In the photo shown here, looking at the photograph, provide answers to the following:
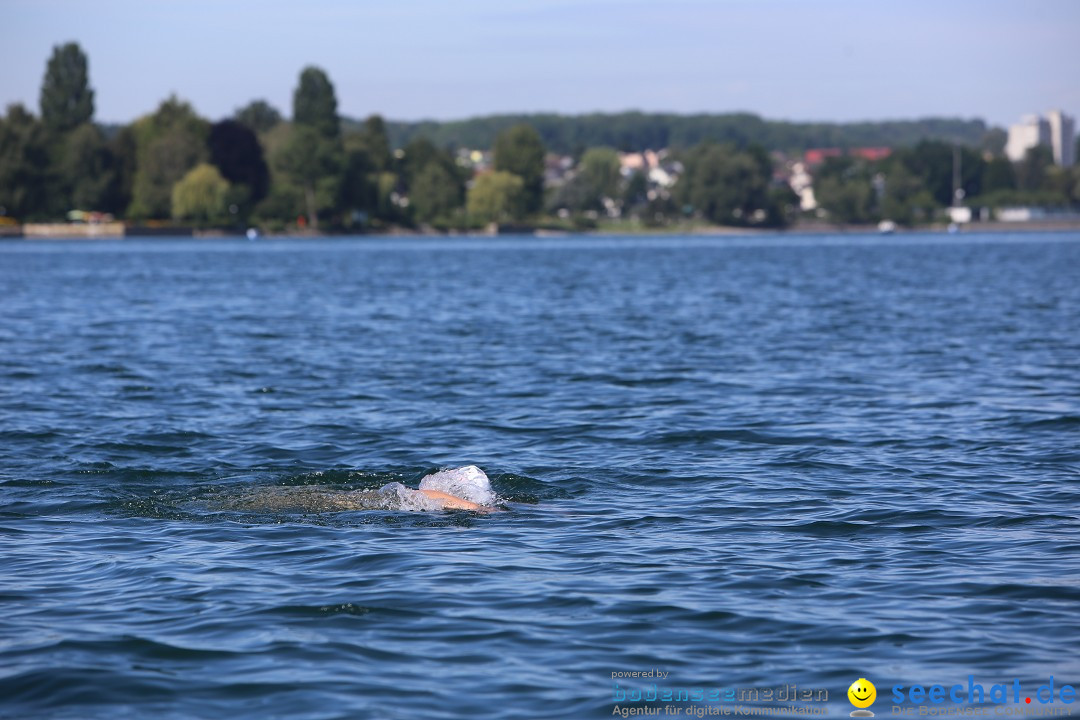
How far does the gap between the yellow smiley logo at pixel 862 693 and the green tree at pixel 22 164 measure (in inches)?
6215

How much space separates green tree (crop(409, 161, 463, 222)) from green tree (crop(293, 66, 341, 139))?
14.6 m

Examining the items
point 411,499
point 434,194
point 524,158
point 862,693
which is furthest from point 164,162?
point 862,693

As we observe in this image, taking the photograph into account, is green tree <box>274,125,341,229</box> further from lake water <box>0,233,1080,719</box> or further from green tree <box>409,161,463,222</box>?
lake water <box>0,233,1080,719</box>

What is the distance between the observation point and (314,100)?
176 metres

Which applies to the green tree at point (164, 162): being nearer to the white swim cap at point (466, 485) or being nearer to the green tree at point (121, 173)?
the green tree at point (121, 173)

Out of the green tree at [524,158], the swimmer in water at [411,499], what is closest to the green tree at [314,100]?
the green tree at [524,158]

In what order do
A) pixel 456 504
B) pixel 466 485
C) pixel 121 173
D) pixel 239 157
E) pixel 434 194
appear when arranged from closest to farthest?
pixel 456 504 < pixel 466 485 < pixel 239 157 < pixel 121 173 < pixel 434 194

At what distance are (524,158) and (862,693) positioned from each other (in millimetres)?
181722

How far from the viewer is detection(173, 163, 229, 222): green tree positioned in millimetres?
151500

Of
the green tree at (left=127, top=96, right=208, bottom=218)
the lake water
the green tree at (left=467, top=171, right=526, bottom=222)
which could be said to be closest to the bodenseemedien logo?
the lake water

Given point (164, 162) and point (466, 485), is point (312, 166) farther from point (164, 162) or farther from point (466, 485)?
point (466, 485)

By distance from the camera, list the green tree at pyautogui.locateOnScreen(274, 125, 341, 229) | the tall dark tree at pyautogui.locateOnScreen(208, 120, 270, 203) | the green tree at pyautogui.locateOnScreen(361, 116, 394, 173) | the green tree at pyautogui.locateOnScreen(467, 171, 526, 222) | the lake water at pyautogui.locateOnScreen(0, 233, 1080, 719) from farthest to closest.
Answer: the green tree at pyautogui.locateOnScreen(361, 116, 394, 173) → the green tree at pyautogui.locateOnScreen(467, 171, 526, 222) → the tall dark tree at pyautogui.locateOnScreen(208, 120, 270, 203) → the green tree at pyautogui.locateOnScreen(274, 125, 341, 229) → the lake water at pyautogui.locateOnScreen(0, 233, 1080, 719)

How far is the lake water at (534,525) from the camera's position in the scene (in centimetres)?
891

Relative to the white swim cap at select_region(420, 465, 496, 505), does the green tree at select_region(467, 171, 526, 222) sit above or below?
above
